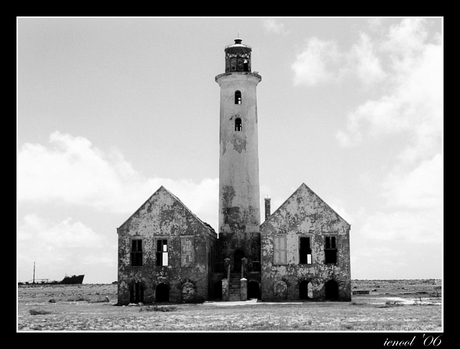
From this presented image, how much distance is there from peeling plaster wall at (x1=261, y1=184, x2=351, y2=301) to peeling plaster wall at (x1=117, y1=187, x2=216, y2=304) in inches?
164

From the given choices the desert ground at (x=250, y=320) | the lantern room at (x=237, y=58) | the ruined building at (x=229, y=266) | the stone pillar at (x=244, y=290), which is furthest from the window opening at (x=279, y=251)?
the lantern room at (x=237, y=58)

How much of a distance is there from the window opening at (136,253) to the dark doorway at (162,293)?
2153 millimetres

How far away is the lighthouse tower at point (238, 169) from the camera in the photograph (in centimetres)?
4831

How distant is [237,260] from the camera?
48.2m

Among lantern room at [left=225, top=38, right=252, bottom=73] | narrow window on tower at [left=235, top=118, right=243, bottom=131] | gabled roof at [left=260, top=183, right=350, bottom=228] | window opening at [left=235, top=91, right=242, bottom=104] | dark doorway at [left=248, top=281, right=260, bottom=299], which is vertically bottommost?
dark doorway at [left=248, top=281, right=260, bottom=299]

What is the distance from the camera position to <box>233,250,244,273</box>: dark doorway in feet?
158

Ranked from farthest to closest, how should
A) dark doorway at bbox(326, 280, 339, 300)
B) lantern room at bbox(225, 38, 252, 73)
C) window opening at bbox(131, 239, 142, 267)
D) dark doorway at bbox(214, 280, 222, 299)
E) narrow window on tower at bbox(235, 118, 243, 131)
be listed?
lantern room at bbox(225, 38, 252, 73), narrow window on tower at bbox(235, 118, 243, 131), dark doorway at bbox(214, 280, 222, 299), window opening at bbox(131, 239, 142, 267), dark doorway at bbox(326, 280, 339, 300)

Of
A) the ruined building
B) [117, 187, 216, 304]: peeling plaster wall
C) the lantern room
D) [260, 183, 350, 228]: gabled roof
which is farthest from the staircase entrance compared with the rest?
the lantern room

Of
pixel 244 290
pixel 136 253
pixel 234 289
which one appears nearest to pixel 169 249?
pixel 136 253

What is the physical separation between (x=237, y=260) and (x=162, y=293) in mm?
6090

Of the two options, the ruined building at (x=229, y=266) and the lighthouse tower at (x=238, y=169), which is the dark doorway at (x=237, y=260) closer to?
the lighthouse tower at (x=238, y=169)

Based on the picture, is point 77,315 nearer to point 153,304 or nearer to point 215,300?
point 153,304

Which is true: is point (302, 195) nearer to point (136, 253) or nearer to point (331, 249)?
point (331, 249)

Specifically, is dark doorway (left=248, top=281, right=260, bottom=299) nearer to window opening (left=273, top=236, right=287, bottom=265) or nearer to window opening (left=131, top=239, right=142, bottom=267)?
window opening (left=273, top=236, right=287, bottom=265)
